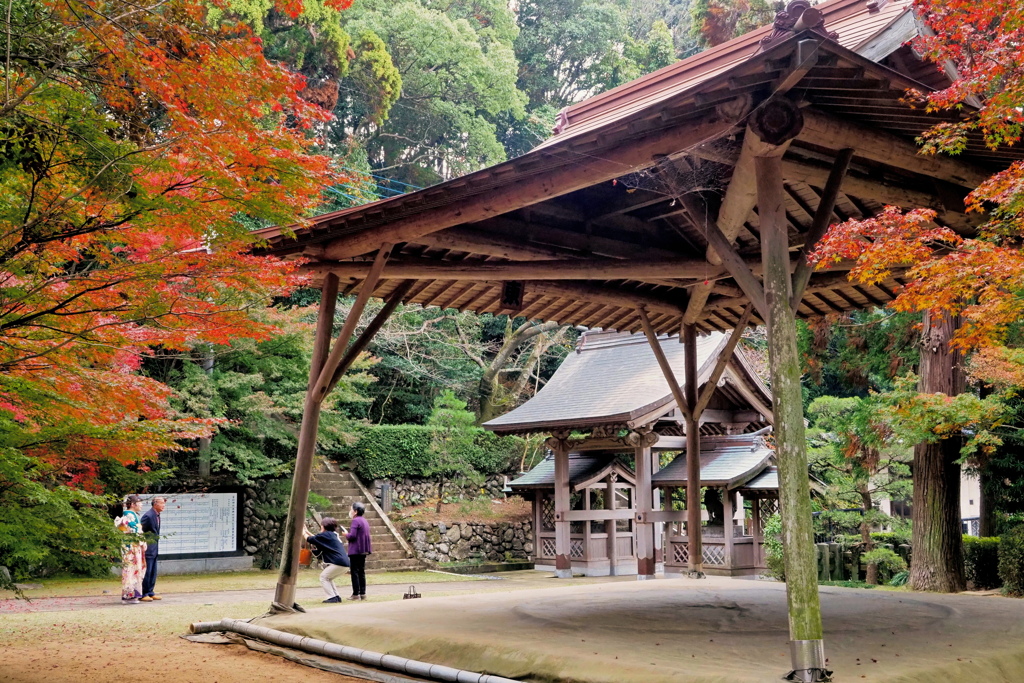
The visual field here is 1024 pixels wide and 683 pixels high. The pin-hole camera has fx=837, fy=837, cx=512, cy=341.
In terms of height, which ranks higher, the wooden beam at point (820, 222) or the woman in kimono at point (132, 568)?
the wooden beam at point (820, 222)

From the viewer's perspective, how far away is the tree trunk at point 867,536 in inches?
605

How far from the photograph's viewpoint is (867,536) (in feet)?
52.6

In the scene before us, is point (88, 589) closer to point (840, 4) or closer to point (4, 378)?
point (4, 378)

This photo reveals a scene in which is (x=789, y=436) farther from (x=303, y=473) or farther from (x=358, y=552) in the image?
(x=358, y=552)

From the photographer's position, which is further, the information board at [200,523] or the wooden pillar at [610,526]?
the wooden pillar at [610,526]

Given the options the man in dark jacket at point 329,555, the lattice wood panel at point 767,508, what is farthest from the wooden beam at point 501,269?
the lattice wood panel at point 767,508

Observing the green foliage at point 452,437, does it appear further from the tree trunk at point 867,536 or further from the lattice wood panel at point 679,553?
the tree trunk at point 867,536

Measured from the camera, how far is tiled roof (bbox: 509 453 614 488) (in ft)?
59.2

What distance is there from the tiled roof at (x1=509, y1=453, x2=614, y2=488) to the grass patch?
259 cm

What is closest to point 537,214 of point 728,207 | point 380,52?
point 728,207

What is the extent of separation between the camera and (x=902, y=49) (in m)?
8.20

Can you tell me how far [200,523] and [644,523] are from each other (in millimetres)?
8820

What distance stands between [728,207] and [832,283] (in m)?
2.78

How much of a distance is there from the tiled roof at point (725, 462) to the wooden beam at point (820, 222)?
10.3m
